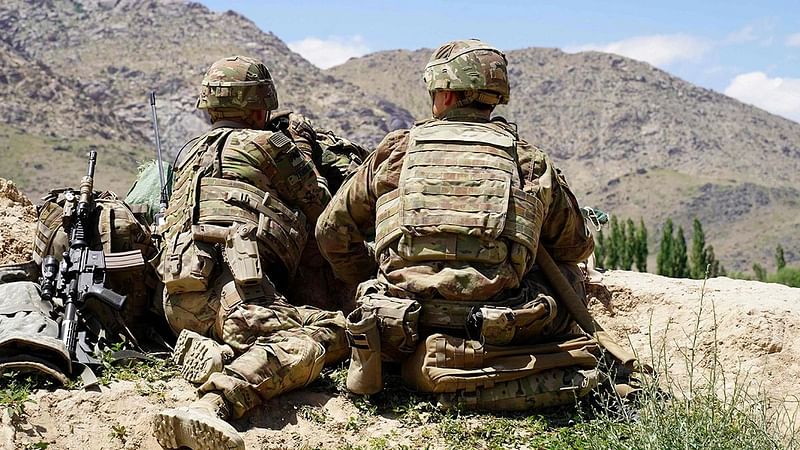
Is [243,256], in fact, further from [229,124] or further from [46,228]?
[46,228]

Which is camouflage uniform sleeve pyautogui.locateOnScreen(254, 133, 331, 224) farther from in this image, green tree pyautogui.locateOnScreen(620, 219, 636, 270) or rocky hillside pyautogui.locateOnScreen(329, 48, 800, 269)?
rocky hillside pyautogui.locateOnScreen(329, 48, 800, 269)

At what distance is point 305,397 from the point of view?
6082 millimetres

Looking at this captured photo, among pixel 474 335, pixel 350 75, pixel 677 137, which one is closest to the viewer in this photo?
pixel 474 335

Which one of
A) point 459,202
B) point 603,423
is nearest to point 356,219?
point 459,202

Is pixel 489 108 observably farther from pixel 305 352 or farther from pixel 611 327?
pixel 611 327

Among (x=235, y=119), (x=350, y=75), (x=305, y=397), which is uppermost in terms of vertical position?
(x=350, y=75)

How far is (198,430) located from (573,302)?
2.30 m

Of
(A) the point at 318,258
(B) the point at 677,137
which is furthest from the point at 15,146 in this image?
(B) the point at 677,137

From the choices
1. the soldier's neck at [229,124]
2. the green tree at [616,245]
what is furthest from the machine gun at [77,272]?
the green tree at [616,245]

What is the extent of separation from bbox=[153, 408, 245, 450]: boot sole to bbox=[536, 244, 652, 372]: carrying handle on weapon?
6.92 feet

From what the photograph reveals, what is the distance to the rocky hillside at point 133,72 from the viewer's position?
87.9m

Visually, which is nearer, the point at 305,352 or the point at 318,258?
the point at 305,352

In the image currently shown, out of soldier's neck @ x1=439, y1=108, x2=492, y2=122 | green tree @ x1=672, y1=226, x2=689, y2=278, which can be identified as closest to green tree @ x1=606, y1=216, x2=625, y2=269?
green tree @ x1=672, y1=226, x2=689, y2=278

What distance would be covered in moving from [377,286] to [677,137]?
122 m
